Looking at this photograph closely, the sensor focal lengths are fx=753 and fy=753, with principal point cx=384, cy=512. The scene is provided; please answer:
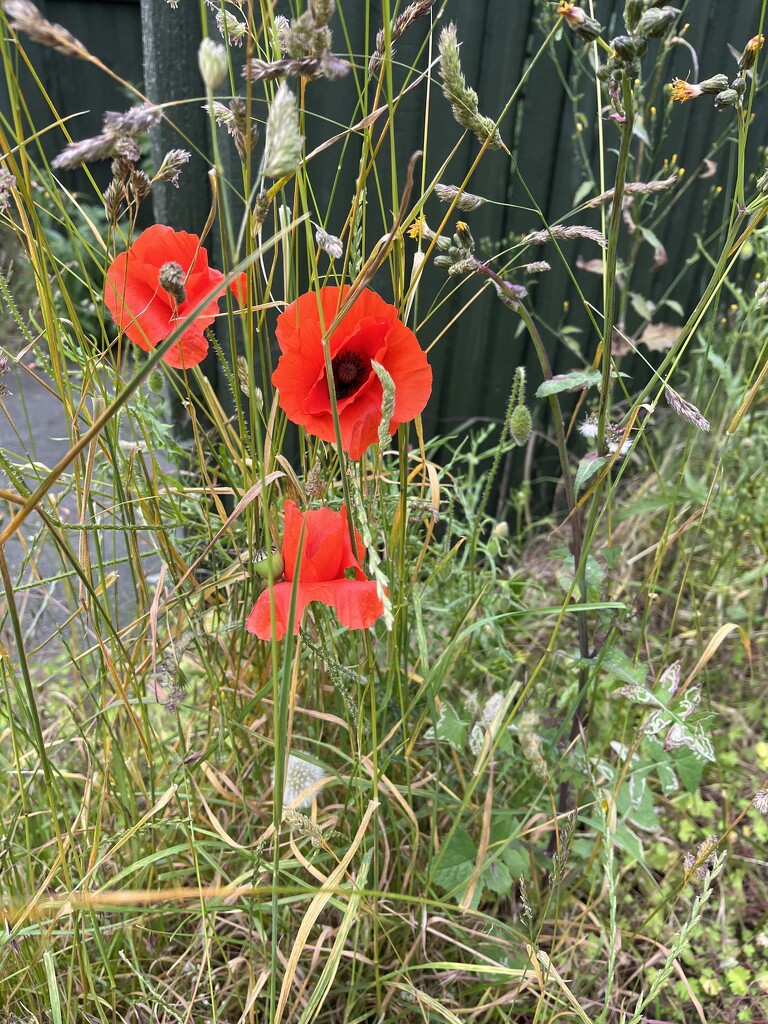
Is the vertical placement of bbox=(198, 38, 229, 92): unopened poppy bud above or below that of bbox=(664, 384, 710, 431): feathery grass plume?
above

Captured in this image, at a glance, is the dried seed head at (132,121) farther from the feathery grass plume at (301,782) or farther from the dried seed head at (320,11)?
the feathery grass plume at (301,782)

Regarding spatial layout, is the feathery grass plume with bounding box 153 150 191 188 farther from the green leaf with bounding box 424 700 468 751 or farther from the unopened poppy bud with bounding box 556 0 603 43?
the green leaf with bounding box 424 700 468 751

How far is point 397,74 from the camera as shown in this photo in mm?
1455

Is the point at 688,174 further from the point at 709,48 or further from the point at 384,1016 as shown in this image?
the point at 384,1016

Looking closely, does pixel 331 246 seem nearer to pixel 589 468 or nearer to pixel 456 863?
pixel 589 468

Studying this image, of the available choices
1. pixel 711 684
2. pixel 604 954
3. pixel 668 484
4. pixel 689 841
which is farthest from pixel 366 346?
pixel 668 484

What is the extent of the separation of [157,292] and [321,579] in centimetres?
30

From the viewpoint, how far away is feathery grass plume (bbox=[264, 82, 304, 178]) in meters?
0.37

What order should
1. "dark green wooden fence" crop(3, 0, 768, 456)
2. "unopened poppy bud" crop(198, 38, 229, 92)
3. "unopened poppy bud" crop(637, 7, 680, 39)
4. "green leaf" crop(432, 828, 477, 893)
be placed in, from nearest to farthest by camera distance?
1. "unopened poppy bud" crop(198, 38, 229, 92)
2. "unopened poppy bud" crop(637, 7, 680, 39)
3. "green leaf" crop(432, 828, 477, 893)
4. "dark green wooden fence" crop(3, 0, 768, 456)

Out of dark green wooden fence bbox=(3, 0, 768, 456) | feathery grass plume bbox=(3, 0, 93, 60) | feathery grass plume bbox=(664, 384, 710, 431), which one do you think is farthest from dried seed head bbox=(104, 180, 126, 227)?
dark green wooden fence bbox=(3, 0, 768, 456)

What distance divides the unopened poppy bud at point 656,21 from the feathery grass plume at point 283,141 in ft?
0.89

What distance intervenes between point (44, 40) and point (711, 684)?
57.4 inches

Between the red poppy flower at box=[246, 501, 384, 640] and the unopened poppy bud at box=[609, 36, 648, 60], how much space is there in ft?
1.31

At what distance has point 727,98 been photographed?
0.59 m
